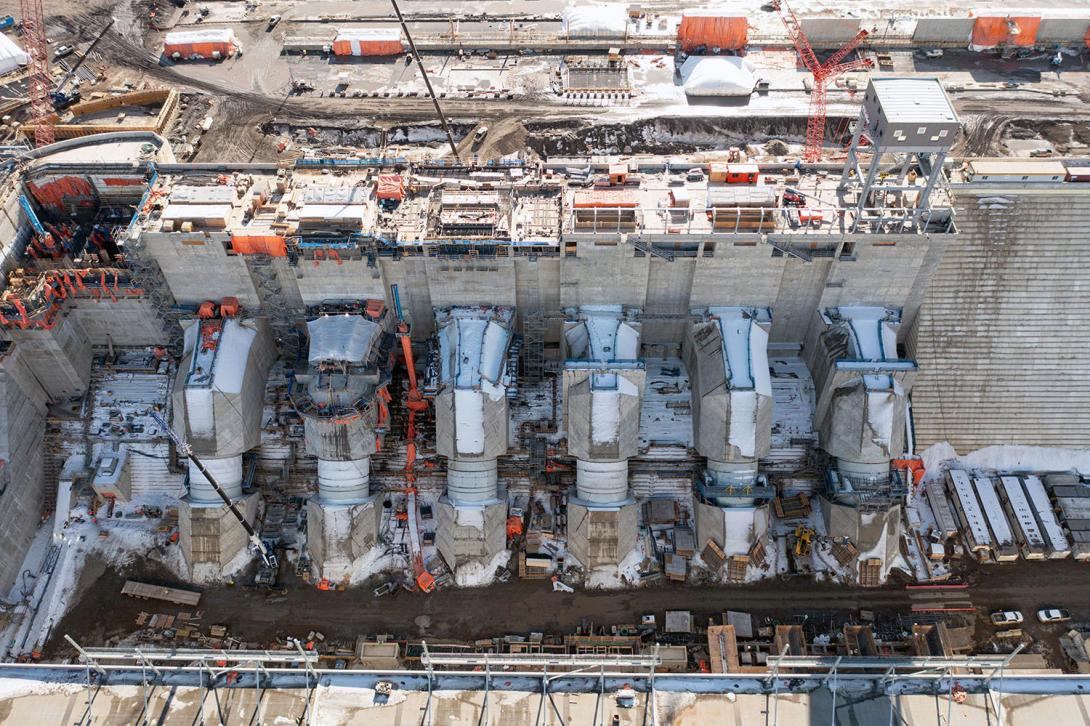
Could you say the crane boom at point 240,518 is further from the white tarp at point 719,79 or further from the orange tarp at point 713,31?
the orange tarp at point 713,31

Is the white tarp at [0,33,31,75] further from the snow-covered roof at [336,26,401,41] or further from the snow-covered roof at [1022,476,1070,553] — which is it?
the snow-covered roof at [1022,476,1070,553]

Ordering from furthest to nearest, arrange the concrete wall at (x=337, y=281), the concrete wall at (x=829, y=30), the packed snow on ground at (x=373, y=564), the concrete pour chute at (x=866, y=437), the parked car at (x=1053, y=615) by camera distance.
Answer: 1. the concrete wall at (x=829, y=30)
2. the packed snow on ground at (x=373, y=564)
3. the concrete wall at (x=337, y=281)
4. the concrete pour chute at (x=866, y=437)
5. the parked car at (x=1053, y=615)

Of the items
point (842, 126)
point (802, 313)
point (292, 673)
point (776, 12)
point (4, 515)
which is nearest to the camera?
point (292, 673)

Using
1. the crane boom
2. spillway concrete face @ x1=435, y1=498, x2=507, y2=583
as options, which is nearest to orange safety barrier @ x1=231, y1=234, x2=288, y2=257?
the crane boom

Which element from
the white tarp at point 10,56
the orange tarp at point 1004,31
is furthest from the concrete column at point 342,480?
the orange tarp at point 1004,31

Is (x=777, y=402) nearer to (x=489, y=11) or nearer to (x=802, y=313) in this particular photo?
(x=802, y=313)


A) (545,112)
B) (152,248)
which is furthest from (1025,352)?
(152,248)

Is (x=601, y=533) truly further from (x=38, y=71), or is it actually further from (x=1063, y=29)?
(x=38, y=71)

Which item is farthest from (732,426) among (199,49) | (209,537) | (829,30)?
(199,49)
